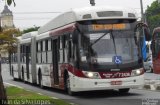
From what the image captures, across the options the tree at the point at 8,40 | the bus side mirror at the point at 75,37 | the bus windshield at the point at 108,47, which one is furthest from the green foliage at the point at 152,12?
the bus side mirror at the point at 75,37

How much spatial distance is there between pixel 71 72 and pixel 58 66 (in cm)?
252

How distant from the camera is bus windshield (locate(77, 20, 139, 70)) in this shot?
60.4 feet

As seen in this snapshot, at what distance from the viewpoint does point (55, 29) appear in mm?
22594

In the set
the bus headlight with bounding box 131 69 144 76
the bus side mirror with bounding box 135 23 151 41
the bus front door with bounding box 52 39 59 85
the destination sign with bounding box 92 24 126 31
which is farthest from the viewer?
the bus front door with bounding box 52 39 59 85

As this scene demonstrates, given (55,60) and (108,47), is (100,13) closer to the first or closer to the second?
(108,47)

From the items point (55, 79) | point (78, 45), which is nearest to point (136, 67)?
point (78, 45)

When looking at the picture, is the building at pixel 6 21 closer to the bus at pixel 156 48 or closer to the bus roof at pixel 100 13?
the bus at pixel 156 48

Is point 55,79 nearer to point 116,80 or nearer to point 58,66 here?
point 58,66

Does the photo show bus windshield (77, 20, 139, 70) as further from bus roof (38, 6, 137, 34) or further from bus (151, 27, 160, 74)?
bus (151, 27, 160, 74)

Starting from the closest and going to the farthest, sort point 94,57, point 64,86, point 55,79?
point 94,57 < point 64,86 < point 55,79

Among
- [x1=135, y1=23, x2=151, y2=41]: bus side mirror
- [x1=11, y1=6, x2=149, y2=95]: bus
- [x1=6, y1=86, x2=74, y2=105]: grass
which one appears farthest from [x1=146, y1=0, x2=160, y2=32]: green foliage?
[x1=6, y1=86, x2=74, y2=105]: grass

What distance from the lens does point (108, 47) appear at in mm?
18516

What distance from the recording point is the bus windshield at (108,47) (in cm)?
1841

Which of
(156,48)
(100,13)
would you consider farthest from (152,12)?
(100,13)
